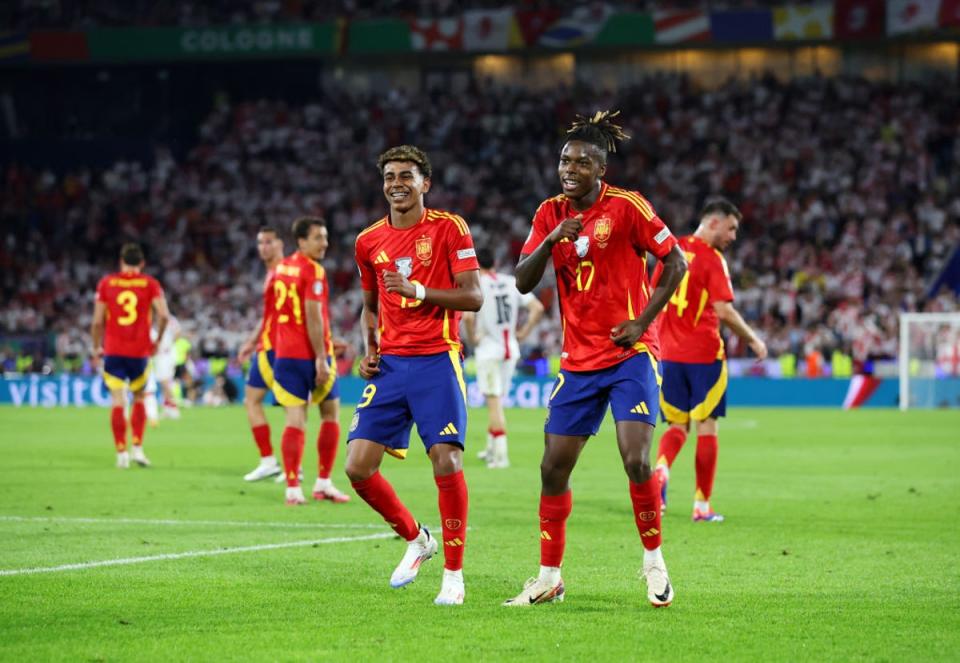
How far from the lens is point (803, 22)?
4525cm

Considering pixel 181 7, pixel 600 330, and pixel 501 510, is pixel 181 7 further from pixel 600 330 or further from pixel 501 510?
pixel 600 330

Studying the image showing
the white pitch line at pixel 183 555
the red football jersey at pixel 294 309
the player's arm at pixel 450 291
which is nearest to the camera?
the player's arm at pixel 450 291

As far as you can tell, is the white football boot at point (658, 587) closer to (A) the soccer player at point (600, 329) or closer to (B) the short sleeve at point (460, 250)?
(A) the soccer player at point (600, 329)

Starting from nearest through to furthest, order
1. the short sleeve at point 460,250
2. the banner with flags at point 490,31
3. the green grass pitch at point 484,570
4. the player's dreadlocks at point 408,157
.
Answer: the green grass pitch at point 484,570 < the short sleeve at point 460,250 < the player's dreadlocks at point 408,157 < the banner with flags at point 490,31

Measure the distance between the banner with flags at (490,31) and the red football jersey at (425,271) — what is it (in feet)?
132

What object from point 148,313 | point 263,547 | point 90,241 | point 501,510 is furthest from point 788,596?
point 90,241

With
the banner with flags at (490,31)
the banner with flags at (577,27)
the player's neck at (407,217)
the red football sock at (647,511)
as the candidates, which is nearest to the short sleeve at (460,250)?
the player's neck at (407,217)

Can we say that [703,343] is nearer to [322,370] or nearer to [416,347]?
[322,370]

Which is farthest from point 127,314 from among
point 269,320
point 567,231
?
point 567,231

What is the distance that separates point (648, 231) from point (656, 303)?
391 mm

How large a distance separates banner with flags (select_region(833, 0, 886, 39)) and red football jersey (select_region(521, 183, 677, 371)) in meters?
39.0

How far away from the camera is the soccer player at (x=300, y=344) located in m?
13.8

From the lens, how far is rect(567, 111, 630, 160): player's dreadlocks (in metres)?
8.05

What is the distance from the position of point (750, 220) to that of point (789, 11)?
304 inches
